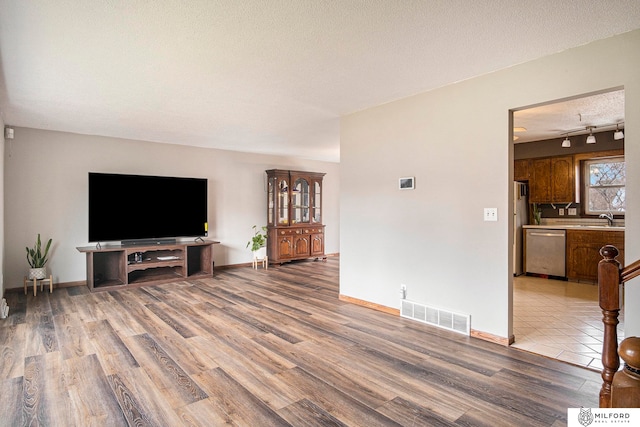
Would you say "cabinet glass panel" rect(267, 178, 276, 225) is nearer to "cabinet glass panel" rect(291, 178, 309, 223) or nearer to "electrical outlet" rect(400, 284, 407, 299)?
"cabinet glass panel" rect(291, 178, 309, 223)

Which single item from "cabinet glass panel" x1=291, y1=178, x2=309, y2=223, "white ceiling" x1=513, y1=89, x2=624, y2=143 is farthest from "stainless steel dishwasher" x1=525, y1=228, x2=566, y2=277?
"cabinet glass panel" x1=291, y1=178, x2=309, y2=223

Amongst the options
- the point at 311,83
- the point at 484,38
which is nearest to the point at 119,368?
the point at 311,83

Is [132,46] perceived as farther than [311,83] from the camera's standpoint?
No

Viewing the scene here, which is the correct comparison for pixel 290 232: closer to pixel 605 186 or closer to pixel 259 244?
pixel 259 244

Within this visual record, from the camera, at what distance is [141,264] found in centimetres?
544

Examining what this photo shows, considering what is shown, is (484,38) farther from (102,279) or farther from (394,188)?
(102,279)

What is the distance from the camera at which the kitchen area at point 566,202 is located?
14.0 ft

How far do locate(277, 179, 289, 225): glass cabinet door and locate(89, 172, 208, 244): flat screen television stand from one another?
160 cm

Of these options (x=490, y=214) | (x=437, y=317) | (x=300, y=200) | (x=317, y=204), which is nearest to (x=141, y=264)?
(x=300, y=200)

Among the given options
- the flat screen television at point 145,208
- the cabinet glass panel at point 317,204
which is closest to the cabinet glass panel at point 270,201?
the cabinet glass panel at point 317,204

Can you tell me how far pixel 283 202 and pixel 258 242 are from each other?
105 centimetres

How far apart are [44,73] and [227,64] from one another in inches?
63.3

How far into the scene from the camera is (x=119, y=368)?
2.57 meters

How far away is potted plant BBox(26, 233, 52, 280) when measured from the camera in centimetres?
480
